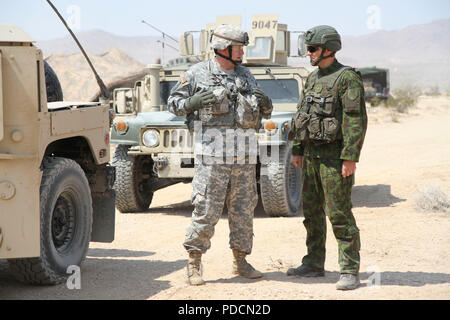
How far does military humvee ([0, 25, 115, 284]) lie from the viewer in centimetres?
393

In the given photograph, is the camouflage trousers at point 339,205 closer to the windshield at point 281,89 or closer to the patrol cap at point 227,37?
the patrol cap at point 227,37

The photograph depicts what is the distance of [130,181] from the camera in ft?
25.4

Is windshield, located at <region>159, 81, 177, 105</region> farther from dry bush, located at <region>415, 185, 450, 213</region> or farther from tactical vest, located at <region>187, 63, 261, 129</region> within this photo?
tactical vest, located at <region>187, 63, 261, 129</region>

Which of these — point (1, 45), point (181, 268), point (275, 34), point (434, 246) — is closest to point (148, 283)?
point (181, 268)

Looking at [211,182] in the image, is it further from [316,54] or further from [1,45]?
[1,45]

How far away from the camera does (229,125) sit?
4496mm

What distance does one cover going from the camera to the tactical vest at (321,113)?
4329 mm

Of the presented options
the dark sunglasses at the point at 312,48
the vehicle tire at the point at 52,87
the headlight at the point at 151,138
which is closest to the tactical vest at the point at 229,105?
the dark sunglasses at the point at 312,48

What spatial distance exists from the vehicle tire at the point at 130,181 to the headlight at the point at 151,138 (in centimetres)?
39

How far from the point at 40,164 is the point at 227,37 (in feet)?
4.47

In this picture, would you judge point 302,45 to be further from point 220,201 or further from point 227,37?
point 220,201

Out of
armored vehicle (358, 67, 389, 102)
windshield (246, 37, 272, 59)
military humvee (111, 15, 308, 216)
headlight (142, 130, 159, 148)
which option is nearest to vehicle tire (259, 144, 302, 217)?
military humvee (111, 15, 308, 216)

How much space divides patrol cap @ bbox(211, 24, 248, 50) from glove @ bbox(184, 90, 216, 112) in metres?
0.31
